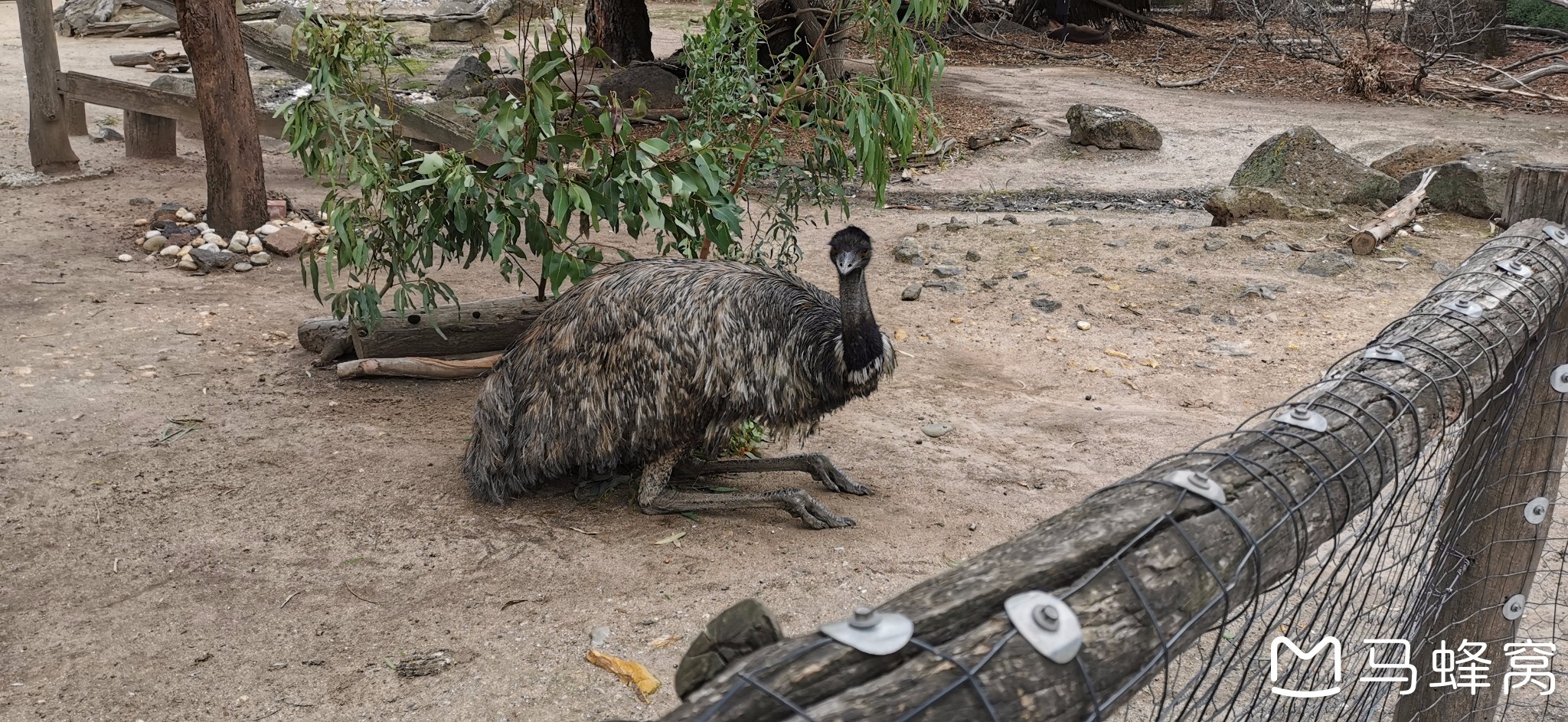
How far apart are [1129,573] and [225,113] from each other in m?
7.35

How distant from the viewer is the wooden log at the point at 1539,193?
3002 mm

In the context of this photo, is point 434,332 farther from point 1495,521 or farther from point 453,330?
point 1495,521

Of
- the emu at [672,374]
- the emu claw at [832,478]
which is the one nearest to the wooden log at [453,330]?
A: the emu at [672,374]

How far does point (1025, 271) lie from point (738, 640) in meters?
6.94

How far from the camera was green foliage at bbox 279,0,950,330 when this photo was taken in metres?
4.81

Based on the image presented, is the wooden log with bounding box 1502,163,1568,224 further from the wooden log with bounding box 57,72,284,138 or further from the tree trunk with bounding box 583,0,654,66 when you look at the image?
the tree trunk with bounding box 583,0,654,66

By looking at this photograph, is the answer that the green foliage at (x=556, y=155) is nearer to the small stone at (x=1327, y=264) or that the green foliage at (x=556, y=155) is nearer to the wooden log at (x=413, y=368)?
the wooden log at (x=413, y=368)

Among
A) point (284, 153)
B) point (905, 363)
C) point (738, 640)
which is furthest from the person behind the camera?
point (284, 153)

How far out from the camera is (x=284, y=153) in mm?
10625

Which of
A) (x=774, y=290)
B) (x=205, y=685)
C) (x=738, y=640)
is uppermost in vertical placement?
(x=738, y=640)

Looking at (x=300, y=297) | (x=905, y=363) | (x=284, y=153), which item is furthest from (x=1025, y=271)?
(x=284, y=153)

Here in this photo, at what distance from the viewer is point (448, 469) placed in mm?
4898

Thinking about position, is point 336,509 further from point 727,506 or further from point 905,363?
point 905,363

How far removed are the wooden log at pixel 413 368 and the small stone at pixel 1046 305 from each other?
10.9 ft
